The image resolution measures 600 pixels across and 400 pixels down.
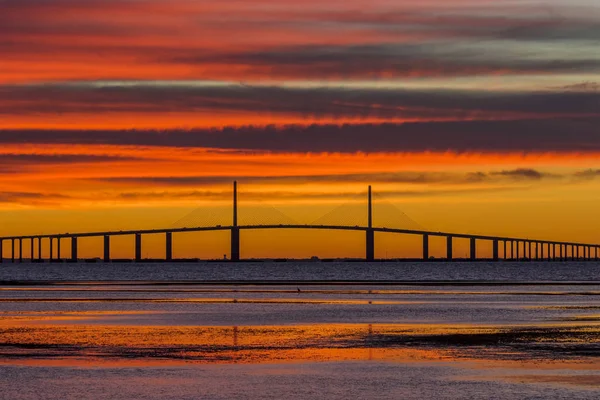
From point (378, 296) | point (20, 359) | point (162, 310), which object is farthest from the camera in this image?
point (378, 296)

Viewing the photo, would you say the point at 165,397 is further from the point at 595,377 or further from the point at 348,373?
the point at 595,377

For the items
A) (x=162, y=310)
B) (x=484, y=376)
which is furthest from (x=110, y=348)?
(x=162, y=310)

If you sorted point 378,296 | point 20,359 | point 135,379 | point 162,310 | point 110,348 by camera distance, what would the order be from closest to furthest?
point 135,379, point 20,359, point 110,348, point 162,310, point 378,296

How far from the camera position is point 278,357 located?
35.5 m

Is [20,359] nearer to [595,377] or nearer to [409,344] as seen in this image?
[409,344]

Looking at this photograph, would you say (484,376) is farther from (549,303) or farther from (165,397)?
(549,303)

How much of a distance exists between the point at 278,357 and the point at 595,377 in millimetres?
9567

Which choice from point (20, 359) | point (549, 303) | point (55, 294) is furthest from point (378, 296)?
point (20, 359)

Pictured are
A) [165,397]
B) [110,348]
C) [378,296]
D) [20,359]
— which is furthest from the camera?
[378,296]

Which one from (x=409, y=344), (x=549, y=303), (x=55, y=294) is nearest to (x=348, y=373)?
(x=409, y=344)

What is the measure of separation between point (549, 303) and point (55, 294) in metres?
34.3

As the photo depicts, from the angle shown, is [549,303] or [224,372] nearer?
[224,372]

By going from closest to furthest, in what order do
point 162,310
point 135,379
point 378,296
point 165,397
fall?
point 165,397 → point 135,379 → point 162,310 → point 378,296

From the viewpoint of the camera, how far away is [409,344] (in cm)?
3969
